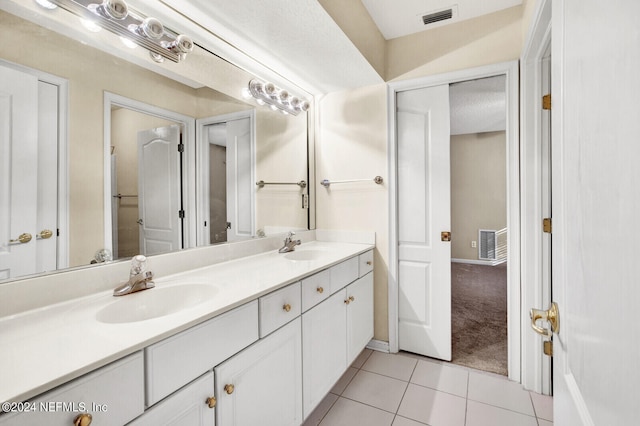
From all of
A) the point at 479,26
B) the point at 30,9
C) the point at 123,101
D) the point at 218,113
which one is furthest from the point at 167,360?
the point at 479,26

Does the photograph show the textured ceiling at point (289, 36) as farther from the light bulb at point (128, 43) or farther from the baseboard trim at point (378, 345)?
the baseboard trim at point (378, 345)

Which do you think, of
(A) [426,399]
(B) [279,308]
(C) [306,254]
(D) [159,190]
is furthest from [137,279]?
(A) [426,399]

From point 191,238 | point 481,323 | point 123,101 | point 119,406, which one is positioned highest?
point 123,101

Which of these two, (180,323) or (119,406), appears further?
(180,323)

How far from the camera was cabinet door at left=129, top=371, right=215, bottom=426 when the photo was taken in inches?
30.7

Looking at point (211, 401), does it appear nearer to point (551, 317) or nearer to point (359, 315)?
point (551, 317)

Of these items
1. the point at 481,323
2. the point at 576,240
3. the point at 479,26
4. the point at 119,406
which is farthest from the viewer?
the point at 481,323

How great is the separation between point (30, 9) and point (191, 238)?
1.03 metres

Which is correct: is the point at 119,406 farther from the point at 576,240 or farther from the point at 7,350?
the point at 576,240

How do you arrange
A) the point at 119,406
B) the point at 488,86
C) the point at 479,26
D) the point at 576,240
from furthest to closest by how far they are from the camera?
the point at 488,86, the point at 479,26, the point at 119,406, the point at 576,240

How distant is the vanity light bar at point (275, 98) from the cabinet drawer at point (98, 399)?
5.40ft

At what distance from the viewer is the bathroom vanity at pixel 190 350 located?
65cm

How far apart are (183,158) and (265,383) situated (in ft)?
3.71

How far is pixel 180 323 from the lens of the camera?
2.79 ft
